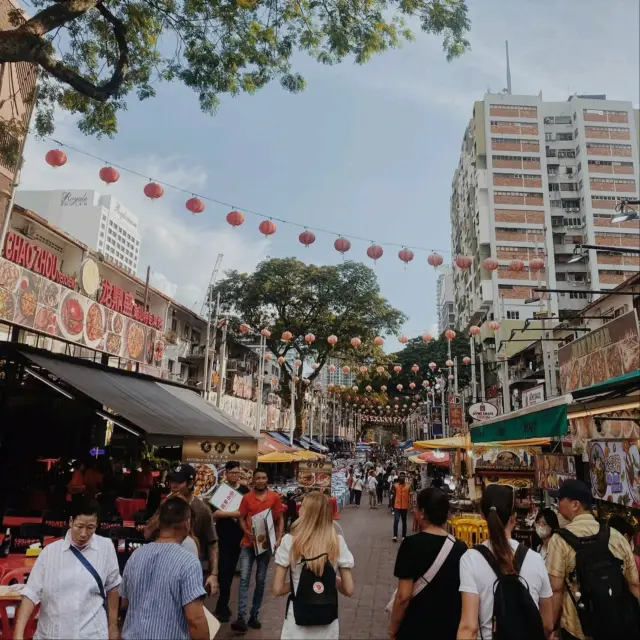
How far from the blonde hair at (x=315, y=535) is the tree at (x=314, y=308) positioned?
29.5m

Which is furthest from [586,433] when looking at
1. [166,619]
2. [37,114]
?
[37,114]

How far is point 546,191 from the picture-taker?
5138cm

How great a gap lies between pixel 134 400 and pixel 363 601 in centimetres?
617

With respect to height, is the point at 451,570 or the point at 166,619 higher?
the point at 451,570

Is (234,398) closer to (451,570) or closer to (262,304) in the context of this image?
(262,304)

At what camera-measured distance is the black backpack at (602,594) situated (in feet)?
10.5

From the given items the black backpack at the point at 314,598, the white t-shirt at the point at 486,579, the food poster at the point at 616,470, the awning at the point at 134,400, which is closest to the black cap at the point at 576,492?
the white t-shirt at the point at 486,579

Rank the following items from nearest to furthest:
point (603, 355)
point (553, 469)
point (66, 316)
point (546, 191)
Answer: point (553, 469) < point (603, 355) < point (66, 316) < point (546, 191)

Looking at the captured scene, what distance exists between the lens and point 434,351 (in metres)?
50.0

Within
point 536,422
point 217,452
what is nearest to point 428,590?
point 536,422

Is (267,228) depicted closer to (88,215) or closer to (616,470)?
(616,470)

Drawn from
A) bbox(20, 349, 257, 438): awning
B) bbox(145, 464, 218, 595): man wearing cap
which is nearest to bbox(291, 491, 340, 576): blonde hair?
bbox(145, 464, 218, 595): man wearing cap

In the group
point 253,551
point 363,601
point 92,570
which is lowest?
point 363,601

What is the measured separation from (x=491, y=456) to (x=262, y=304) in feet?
79.6
